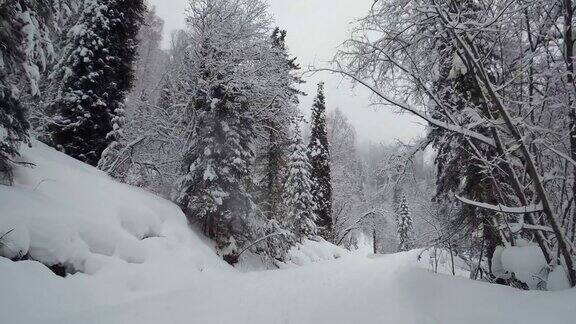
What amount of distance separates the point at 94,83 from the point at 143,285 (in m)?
9.96

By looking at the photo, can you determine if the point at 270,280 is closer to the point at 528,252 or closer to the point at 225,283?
the point at 225,283

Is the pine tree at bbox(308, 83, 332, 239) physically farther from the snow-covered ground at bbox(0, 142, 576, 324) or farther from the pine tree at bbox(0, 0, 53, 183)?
the pine tree at bbox(0, 0, 53, 183)

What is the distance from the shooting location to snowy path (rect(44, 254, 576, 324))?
11.6ft

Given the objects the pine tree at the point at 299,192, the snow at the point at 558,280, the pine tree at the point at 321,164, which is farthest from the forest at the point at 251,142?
the pine tree at the point at 321,164

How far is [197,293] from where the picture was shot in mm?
6219

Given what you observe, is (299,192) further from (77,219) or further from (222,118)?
(77,219)

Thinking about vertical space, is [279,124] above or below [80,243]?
above

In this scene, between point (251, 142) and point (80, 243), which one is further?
point (251, 142)

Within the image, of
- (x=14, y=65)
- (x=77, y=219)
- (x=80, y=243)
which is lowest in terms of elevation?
(x=80, y=243)

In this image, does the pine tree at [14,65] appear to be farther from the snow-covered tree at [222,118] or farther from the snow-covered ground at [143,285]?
the snow-covered tree at [222,118]

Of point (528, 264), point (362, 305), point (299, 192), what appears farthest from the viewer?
point (299, 192)

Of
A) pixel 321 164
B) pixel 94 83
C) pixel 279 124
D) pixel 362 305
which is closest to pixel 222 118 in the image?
pixel 279 124

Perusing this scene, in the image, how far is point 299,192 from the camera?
2536 cm

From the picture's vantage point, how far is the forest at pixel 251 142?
12.8 ft
